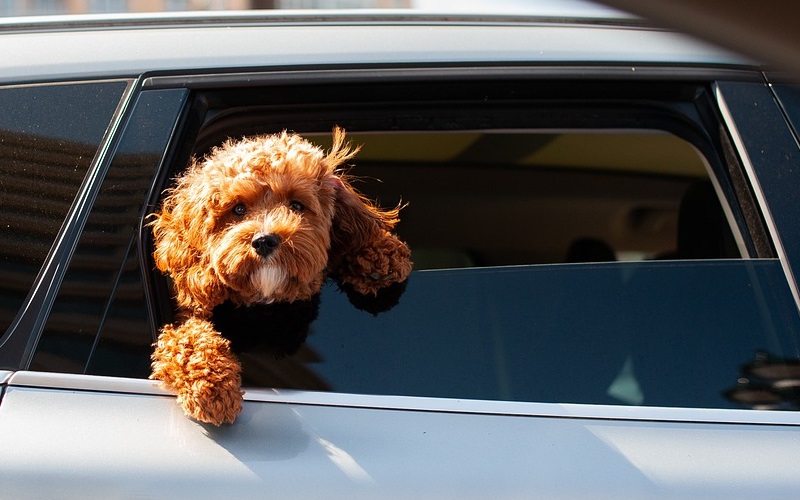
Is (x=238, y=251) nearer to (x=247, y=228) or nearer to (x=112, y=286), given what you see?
(x=247, y=228)

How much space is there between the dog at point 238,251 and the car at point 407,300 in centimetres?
5

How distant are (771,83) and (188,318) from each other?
141 centimetres

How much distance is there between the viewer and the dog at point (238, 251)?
1643 millimetres

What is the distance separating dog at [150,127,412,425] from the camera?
5.39 ft

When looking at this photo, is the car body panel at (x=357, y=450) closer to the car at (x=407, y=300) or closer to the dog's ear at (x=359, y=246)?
the car at (x=407, y=300)

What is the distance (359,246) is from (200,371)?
464 millimetres

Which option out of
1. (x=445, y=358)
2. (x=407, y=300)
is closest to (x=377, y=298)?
(x=407, y=300)

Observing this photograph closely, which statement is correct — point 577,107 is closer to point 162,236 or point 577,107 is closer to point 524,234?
point 162,236

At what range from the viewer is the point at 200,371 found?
162 centimetres

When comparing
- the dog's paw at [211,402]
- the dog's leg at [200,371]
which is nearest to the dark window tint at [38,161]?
the dog's leg at [200,371]

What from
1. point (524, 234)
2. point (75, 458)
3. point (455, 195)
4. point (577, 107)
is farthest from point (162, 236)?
point (524, 234)

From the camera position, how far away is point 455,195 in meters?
4.32

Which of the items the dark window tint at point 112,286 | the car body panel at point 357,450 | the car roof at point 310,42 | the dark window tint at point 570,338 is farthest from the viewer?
Answer: the car roof at point 310,42

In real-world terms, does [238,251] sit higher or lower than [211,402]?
higher
